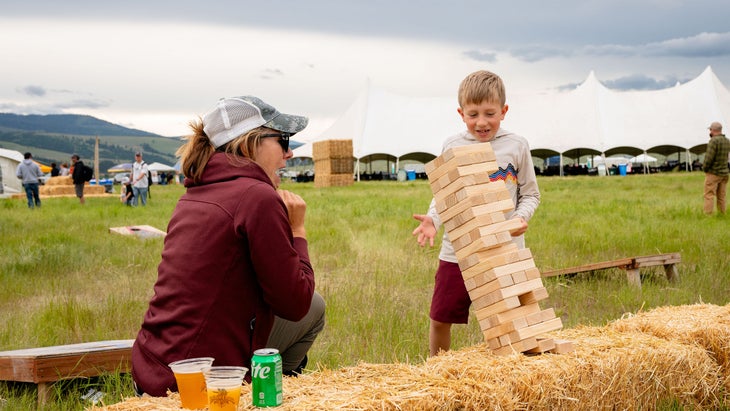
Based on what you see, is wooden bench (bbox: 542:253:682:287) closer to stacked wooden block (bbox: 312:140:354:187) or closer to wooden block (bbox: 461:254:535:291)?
wooden block (bbox: 461:254:535:291)

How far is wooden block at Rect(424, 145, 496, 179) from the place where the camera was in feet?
10.4

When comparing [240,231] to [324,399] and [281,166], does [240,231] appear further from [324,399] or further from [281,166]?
[324,399]

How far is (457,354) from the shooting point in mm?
3027

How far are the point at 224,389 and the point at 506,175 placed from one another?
2.19m

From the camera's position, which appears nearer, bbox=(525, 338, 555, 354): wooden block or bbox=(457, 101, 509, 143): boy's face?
bbox=(525, 338, 555, 354): wooden block

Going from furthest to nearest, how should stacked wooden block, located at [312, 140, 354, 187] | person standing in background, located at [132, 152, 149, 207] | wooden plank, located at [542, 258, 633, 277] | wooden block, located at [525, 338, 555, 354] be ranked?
stacked wooden block, located at [312, 140, 354, 187], person standing in background, located at [132, 152, 149, 207], wooden plank, located at [542, 258, 633, 277], wooden block, located at [525, 338, 555, 354]

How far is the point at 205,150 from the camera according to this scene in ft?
9.20

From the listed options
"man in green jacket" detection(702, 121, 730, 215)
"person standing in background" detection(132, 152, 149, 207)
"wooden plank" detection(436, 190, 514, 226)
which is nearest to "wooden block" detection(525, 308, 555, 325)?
"wooden plank" detection(436, 190, 514, 226)

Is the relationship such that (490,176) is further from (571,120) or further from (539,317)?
(571,120)

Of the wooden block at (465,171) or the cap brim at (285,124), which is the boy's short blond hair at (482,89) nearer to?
the wooden block at (465,171)

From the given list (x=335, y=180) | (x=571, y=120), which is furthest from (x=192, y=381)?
(x=571, y=120)

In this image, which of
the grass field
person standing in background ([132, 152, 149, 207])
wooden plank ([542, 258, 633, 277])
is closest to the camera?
the grass field

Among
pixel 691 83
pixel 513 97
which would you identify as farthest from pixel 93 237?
pixel 691 83

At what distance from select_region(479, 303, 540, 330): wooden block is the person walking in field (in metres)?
0.76
